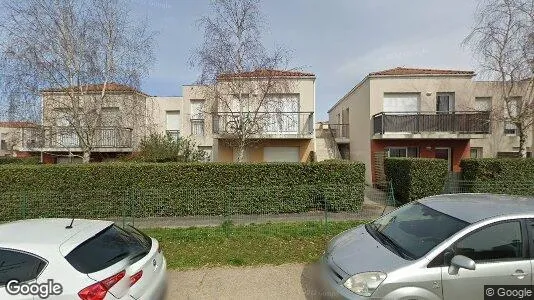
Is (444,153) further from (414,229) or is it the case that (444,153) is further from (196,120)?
(414,229)

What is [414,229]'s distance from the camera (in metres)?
3.83

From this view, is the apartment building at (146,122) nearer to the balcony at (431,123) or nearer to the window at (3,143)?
the balcony at (431,123)

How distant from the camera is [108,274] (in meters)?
2.85

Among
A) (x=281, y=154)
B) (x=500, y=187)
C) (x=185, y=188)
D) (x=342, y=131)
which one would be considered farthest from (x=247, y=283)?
(x=342, y=131)

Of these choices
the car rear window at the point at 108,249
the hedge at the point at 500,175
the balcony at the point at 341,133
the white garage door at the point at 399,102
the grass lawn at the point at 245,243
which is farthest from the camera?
the balcony at the point at 341,133

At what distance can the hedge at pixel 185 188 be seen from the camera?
29.6 ft

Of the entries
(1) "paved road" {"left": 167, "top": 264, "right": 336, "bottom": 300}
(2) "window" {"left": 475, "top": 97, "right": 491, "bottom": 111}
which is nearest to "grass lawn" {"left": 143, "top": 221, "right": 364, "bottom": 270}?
(1) "paved road" {"left": 167, "top": 264, "right": 336, "bottom": 300}

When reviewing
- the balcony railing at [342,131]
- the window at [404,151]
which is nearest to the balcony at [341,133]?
the balcony railing at [342,131]

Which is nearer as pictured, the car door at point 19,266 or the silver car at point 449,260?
the car door at point 19,266

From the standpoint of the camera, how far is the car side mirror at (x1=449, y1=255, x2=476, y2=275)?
3064mm

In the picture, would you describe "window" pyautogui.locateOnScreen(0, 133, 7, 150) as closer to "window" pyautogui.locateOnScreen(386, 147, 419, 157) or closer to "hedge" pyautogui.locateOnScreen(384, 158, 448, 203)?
"window" pyautogui.locateOnScreen(386, 147, 419, 157)

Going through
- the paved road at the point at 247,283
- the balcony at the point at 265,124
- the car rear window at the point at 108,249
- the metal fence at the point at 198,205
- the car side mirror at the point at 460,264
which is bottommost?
the paved road at the point at 247,283

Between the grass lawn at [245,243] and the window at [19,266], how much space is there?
2.58 m

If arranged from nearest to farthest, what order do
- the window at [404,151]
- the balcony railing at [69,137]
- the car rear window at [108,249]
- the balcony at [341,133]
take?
the car rear window at [108,249], the balcony railing at [69,137], the window at [404,151], the balcony at [341,133]
